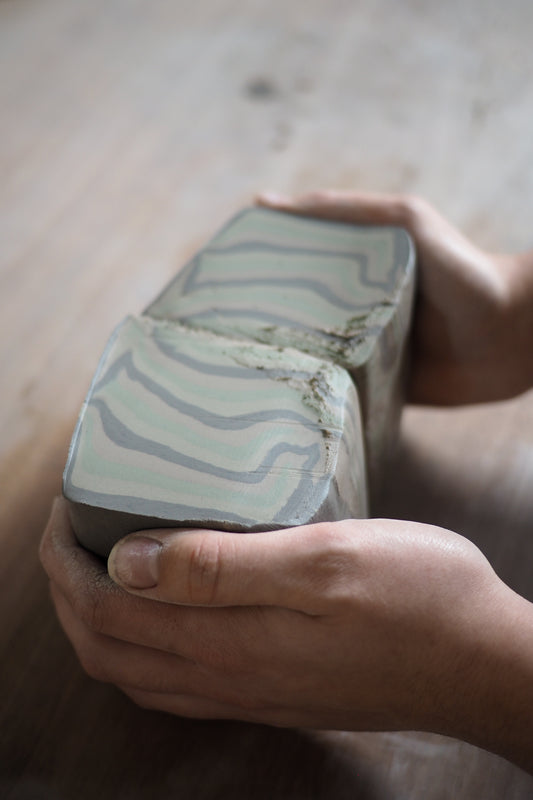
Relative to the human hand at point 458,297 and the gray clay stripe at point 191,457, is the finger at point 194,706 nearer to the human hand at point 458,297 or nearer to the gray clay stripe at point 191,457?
the gray clay stripe at point 191,457

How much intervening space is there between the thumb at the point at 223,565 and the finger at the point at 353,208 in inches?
20.8

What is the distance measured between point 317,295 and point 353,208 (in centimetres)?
20

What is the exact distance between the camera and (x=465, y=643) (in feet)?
2.27

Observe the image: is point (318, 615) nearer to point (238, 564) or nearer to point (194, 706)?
point (238, 564)

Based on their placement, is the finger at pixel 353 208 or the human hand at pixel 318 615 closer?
the human hand at pixel 318 615

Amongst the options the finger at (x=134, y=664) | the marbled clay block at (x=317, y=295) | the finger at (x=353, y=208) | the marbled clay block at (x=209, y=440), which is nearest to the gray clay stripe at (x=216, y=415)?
the marbled clay block at (x=209, y=440)

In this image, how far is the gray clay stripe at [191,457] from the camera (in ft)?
2.37

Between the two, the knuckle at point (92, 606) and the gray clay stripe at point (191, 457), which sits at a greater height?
Answer: the gray clay stripe at point (191, 457)

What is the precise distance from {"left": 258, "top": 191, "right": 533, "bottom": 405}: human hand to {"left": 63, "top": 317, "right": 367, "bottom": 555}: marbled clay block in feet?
0.92

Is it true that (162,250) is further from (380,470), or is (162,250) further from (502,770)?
(502,770)

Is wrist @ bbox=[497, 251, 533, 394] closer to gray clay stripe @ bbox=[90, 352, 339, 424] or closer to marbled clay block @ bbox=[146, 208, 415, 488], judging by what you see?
marbled clay block @ bbox=[146, 208, 415, 488]

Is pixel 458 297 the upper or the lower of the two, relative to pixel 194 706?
upper

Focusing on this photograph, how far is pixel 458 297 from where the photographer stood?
1.02 meters

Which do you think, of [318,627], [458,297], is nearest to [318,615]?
[318,627]
